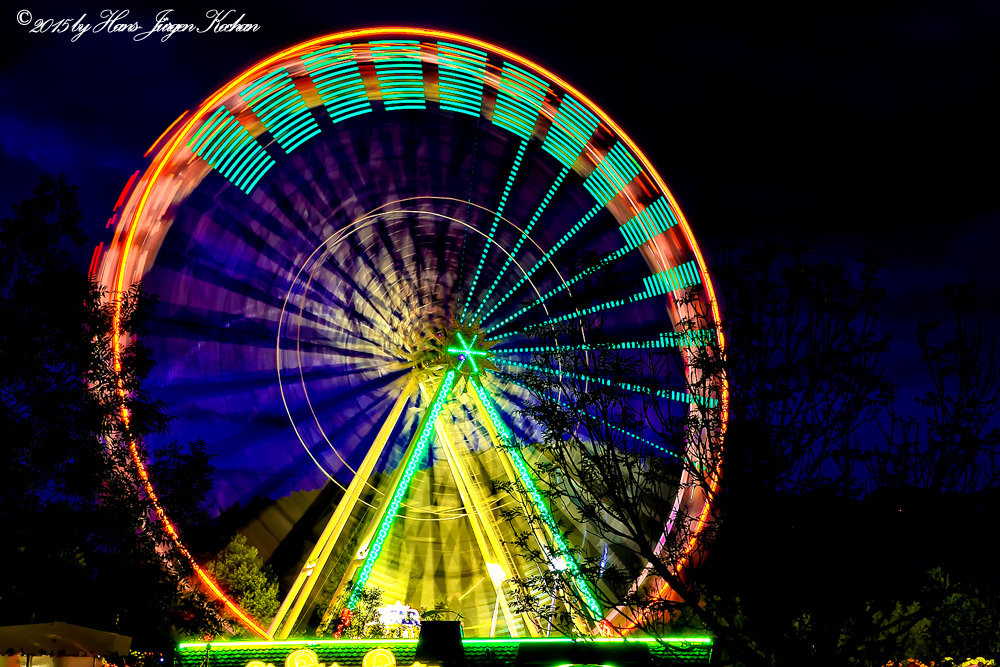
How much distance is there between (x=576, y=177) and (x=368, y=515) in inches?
227

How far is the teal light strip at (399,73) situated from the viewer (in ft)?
41.6

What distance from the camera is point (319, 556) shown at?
39.5ft

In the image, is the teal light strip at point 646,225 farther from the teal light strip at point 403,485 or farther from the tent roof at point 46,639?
the tent roof at point 46,639

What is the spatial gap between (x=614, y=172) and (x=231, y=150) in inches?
217

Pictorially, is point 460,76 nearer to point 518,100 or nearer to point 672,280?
point 518,100

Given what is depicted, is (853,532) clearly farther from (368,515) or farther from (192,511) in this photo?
(192,511)

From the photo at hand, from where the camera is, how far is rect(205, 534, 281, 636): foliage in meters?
12.1

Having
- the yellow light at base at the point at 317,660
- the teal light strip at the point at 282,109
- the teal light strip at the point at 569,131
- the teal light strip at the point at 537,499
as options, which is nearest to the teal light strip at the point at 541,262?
the teal light strip at the point at 569,131

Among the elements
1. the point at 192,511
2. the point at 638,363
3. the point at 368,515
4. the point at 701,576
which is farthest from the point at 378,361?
the point at 701,576

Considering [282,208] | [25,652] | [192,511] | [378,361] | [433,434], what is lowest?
[25,652]

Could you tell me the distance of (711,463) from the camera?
10453 mm

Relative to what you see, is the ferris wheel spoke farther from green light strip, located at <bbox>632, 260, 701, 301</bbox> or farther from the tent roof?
the tent roof

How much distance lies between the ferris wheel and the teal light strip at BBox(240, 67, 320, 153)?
25 mm

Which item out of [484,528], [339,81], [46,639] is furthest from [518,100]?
[46,639]
